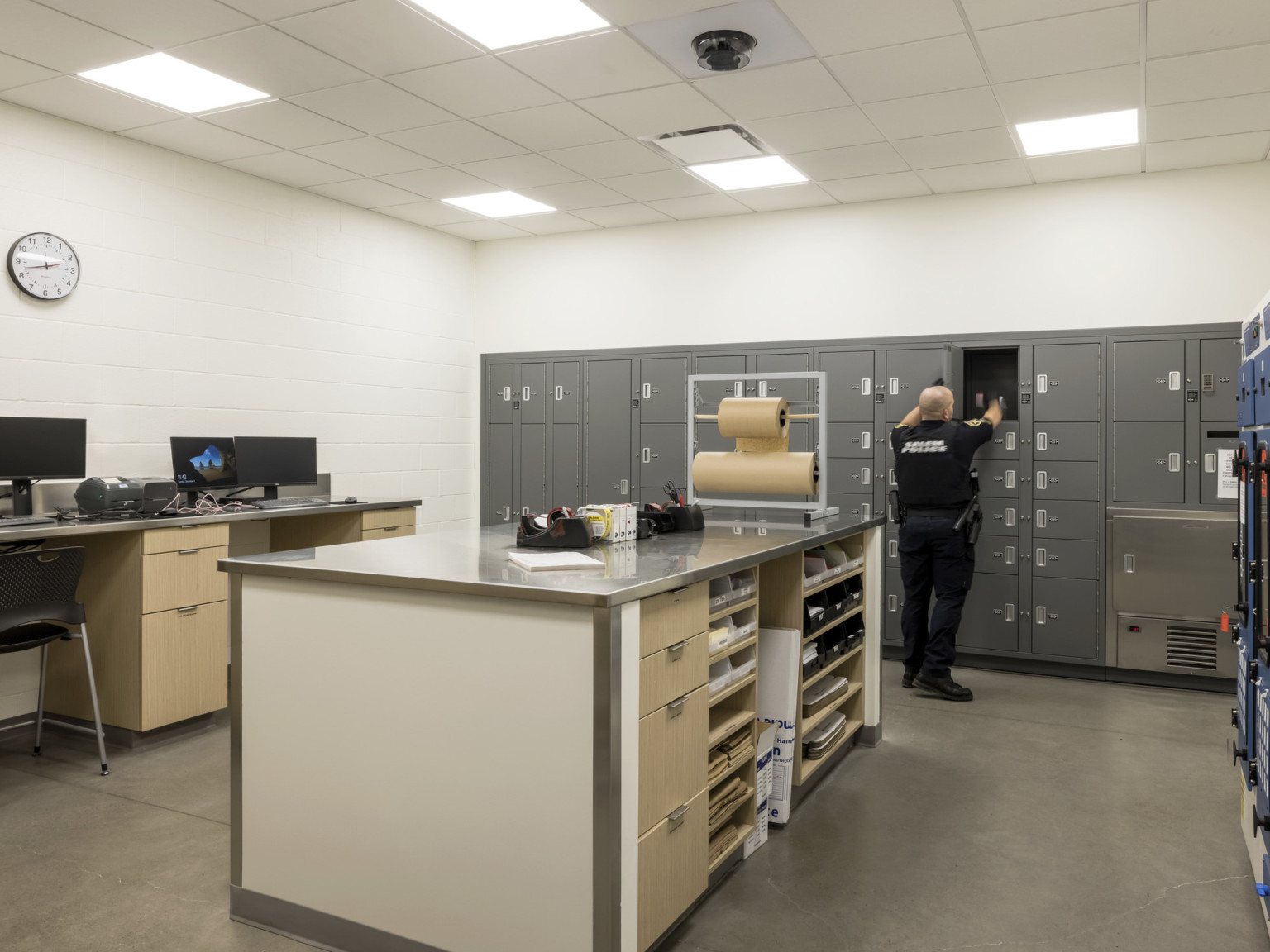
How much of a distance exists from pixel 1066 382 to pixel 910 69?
236 centimetres

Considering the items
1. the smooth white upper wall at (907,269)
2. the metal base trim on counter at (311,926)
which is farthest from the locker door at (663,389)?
the metal base trim on counter at (311,926)

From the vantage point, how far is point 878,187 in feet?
18.7

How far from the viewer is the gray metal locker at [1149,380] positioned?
520 centimetres

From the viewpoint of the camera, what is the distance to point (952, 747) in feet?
13.6

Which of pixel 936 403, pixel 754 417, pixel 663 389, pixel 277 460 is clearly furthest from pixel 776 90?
pixel 277 460

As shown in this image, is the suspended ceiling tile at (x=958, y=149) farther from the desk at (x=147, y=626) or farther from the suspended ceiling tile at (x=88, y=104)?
the desk at (x=147, y=626)

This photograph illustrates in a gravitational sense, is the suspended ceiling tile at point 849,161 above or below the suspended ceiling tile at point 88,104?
above

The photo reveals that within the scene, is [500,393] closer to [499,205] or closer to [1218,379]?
[499,205]

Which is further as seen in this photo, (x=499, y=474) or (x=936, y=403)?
(x=499, y=474)

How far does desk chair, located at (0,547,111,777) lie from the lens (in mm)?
3492

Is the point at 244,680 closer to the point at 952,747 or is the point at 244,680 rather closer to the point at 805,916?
the point at 805,916

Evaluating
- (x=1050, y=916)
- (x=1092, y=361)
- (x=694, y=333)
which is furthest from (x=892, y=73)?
(x=1050, y=916)

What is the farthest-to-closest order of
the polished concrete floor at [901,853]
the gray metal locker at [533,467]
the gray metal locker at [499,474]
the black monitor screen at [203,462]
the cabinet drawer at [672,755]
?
the gray metal locker at [499,474] → the gray metal locker at [533,467] → the black monitor screen at [203,462] → the polished concrete floor at [901,853] → the cabinet drawer at [672,755]

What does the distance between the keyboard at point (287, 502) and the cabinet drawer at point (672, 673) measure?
10.4ft
